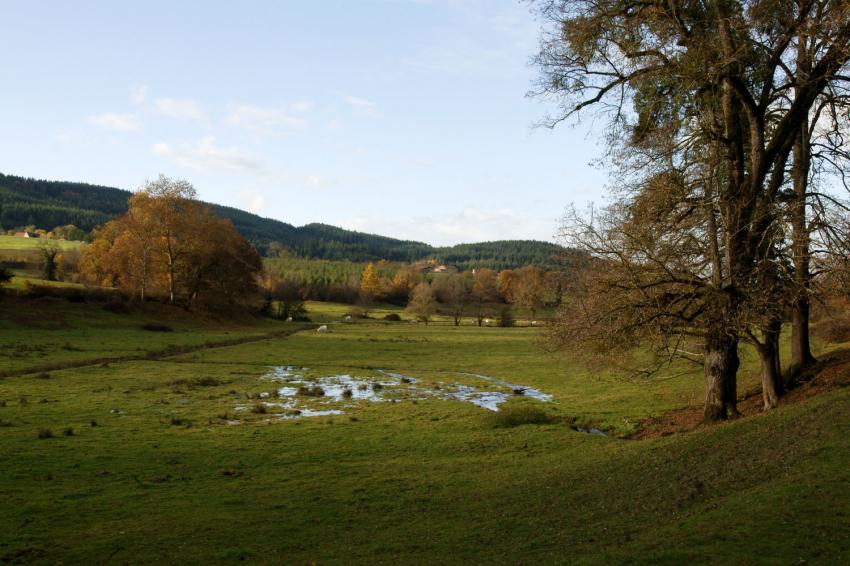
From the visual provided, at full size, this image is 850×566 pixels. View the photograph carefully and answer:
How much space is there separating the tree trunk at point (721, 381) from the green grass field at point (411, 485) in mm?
1863

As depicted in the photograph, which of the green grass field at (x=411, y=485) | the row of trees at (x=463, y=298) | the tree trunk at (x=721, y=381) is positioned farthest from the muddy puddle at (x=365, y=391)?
the row of trees at (x=463, y=298)

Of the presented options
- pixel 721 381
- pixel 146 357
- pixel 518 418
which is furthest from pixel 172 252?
pixel 721 381

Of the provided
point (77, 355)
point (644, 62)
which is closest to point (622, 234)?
point (644, 62)

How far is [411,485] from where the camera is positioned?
551 inches

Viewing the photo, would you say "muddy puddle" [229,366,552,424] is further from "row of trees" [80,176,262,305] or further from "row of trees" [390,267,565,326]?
"row of trees" [390,267,565,326]

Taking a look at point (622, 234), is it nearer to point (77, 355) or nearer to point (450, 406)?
point (450, 406)

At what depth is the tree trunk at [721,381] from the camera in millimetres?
16672

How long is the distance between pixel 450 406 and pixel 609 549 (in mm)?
18782

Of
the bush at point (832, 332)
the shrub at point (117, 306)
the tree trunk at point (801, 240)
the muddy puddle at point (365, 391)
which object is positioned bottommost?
the muddy puddle at point (365, 391)

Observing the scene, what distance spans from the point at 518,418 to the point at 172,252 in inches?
2541

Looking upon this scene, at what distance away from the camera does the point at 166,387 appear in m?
30.5

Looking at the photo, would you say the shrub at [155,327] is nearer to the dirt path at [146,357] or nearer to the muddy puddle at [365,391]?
the dirt path at [146,357]

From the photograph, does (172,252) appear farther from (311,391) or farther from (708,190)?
(708,190)

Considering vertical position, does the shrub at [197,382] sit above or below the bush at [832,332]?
below
